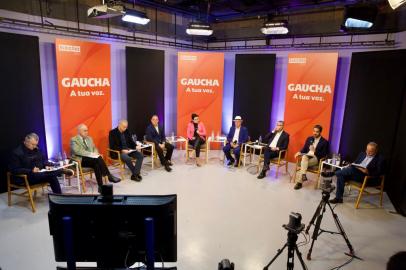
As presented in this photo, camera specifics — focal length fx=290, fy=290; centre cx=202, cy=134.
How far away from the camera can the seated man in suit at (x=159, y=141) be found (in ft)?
23.9

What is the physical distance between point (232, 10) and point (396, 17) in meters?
3.88

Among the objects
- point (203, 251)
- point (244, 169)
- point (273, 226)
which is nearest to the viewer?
point (203, 251)

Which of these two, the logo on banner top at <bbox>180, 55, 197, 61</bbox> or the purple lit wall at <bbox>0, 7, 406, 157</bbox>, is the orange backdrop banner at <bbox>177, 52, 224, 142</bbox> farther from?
the purple lit wall at <bbox>0, 7, 406, 157</bbox>

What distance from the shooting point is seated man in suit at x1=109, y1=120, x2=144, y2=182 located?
6559 millimetres

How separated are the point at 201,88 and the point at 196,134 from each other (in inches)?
60.0

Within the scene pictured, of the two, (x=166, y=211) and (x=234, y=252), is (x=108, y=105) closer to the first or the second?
(x=234, y=252)

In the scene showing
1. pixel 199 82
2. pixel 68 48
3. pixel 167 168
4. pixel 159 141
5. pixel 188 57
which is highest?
pixel 188 57

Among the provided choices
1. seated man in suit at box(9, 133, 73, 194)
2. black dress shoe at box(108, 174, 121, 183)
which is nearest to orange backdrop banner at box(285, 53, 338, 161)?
black dress shoe at box(108, 174, 121, 183)

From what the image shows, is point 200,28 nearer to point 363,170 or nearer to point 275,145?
point 275,145

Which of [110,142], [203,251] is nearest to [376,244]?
[203,251]

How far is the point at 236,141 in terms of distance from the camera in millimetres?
7684

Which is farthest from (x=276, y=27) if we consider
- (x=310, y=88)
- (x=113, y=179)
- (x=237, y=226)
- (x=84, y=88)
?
(x=113, y=179)

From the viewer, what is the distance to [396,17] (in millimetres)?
6289

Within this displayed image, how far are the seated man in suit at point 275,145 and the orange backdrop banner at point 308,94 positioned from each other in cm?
77
